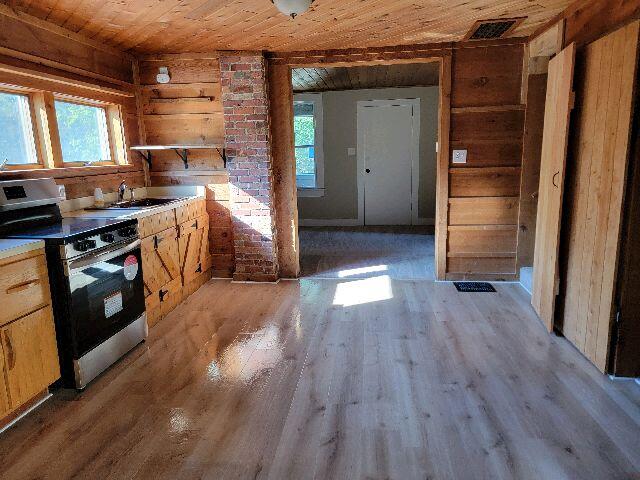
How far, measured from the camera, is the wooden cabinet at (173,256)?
11.6 ft

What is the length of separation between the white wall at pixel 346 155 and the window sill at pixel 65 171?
151 inches

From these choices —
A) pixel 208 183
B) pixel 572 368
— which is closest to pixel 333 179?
pixel 208 183

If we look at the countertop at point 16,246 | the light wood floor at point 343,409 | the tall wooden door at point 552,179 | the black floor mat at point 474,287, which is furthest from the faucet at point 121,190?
the tall wooden door at point 552,179

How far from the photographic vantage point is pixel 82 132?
3.94 metres

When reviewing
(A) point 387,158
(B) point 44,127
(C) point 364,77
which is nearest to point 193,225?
(B) point 44,127

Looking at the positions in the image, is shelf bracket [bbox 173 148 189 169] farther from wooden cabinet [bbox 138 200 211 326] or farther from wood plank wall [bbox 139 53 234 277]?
wooden cabinet [bbox 138 200 211 326]

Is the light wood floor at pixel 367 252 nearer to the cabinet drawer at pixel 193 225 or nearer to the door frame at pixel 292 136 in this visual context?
the door frame at pixel 292 136

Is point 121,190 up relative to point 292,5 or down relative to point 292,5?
down

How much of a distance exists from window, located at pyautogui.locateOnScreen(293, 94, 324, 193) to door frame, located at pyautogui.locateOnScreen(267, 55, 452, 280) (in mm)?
2975

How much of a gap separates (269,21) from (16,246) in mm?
2341

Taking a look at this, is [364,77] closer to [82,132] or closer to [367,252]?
[367,252]

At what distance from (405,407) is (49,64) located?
3445mm

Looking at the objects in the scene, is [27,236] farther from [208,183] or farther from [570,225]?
[570,225]

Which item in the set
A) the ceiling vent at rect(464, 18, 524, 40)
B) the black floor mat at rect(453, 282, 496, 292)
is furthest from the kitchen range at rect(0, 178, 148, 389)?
the ceiling vent at rect(464, 18, 524, 40)
